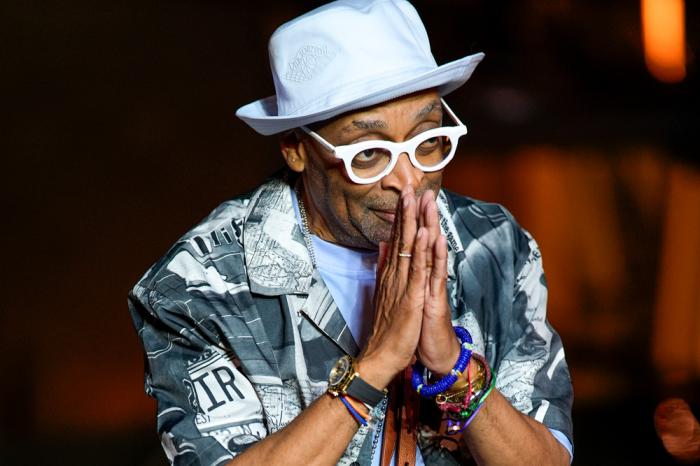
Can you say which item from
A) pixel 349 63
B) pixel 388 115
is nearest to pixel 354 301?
pixel 388 115

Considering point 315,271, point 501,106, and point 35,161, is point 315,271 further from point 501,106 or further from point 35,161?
point 501,106

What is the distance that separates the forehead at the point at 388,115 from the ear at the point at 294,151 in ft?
0.59

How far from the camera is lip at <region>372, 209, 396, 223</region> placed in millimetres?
2383

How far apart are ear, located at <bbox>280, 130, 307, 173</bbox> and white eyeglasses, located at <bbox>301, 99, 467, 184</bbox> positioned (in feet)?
0.45

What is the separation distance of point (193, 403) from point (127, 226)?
3.76m

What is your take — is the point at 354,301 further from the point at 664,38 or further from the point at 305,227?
the point at 664,38

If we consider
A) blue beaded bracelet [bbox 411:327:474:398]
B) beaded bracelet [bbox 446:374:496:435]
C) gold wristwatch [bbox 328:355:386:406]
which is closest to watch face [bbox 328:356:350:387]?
gold wristwatch [bbox 328:355:386:406]

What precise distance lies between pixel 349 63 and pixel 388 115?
6.1 inches

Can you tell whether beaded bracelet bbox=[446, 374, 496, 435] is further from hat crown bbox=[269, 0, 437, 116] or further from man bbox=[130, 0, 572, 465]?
hat crown bbox=[269, 0, 437, 116]

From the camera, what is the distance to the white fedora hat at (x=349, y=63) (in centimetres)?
232

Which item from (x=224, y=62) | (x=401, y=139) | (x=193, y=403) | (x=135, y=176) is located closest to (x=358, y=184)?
(x=401, y=139)

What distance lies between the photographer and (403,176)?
233cm

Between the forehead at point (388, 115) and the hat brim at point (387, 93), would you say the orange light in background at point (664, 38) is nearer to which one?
the hat brim at point (387, 93)

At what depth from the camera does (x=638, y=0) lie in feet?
23.5
